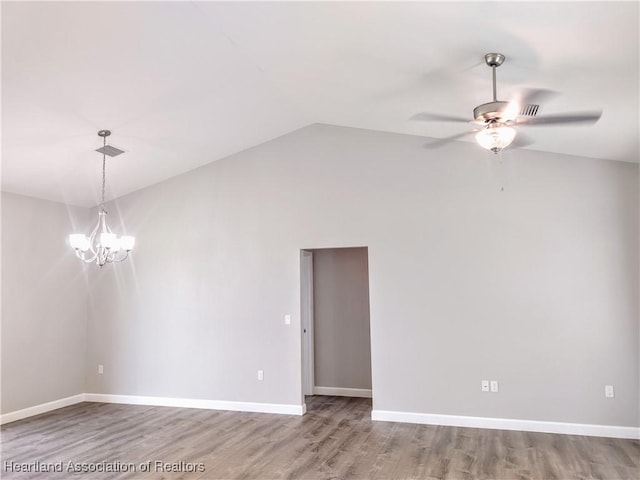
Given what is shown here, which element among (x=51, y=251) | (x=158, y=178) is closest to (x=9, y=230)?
(x=51, y=251)

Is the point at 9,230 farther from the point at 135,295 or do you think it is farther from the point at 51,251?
the point at 135,295

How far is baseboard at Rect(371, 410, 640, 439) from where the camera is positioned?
4.53 metres

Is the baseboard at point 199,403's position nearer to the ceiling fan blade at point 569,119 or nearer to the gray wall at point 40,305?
the gray wall at point 40,305

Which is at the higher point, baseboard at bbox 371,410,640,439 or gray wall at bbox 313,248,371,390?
gray wall at bbox 313,248,371,390

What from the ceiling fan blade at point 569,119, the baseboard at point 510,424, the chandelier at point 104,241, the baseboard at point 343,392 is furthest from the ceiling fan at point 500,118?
the baseboard at point 343,392

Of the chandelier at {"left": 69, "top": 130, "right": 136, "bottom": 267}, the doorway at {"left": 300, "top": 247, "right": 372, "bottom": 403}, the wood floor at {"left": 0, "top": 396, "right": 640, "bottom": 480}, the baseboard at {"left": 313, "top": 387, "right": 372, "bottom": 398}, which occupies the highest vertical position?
the chandelier at {"left": 69, "top": 130, "right": 136, "bottom": 267}

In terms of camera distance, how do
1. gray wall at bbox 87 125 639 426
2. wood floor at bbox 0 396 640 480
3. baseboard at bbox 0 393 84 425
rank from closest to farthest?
1. wood floor at bbox 0 396 640 480
2. gray wall at bbox 87 125 639 426
3. baseboard at bbox 0 393 84 425

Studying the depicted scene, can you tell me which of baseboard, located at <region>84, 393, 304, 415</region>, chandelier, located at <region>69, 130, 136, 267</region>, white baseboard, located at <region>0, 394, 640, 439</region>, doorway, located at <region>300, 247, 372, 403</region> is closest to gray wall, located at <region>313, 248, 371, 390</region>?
doorway, located at <region>300, 247, 372, 403</region>

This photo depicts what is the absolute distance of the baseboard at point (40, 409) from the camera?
5375mm

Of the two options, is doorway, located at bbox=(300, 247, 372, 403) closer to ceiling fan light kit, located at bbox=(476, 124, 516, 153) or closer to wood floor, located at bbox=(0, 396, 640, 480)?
wood floor, located at bbox=(0, 396, 640, 480)

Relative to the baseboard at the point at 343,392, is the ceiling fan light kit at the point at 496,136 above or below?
above

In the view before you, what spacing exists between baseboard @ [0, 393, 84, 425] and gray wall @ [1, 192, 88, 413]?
53 mm

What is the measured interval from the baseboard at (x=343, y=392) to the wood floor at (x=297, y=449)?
2.93 feet

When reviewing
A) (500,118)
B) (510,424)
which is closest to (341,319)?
(510,424)
